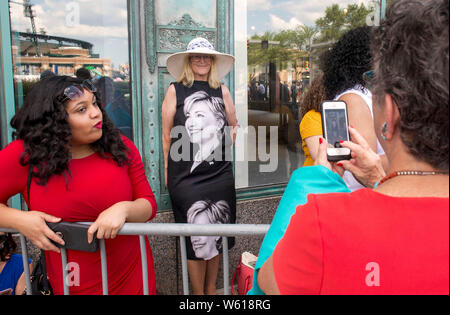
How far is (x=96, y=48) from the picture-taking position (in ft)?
11.8

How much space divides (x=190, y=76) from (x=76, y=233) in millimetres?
1879

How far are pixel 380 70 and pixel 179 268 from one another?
3268 millimetres

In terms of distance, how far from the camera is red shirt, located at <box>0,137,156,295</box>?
6.15 ft

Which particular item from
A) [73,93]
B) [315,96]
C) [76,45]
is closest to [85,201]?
[73,93]

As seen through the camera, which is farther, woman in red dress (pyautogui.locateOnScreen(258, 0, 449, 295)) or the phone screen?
the phone screen

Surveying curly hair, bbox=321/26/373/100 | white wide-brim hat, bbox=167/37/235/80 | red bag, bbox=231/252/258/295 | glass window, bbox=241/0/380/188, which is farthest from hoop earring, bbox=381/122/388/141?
glass window, bbox=241/0/380/188

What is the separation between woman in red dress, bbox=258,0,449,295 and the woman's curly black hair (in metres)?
1.36

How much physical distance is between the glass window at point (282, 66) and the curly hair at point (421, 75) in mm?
3393

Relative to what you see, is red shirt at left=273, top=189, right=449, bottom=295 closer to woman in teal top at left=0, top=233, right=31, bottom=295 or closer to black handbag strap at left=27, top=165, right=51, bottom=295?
black handbag strap at left=27, top=165, right=51, bottom=295
